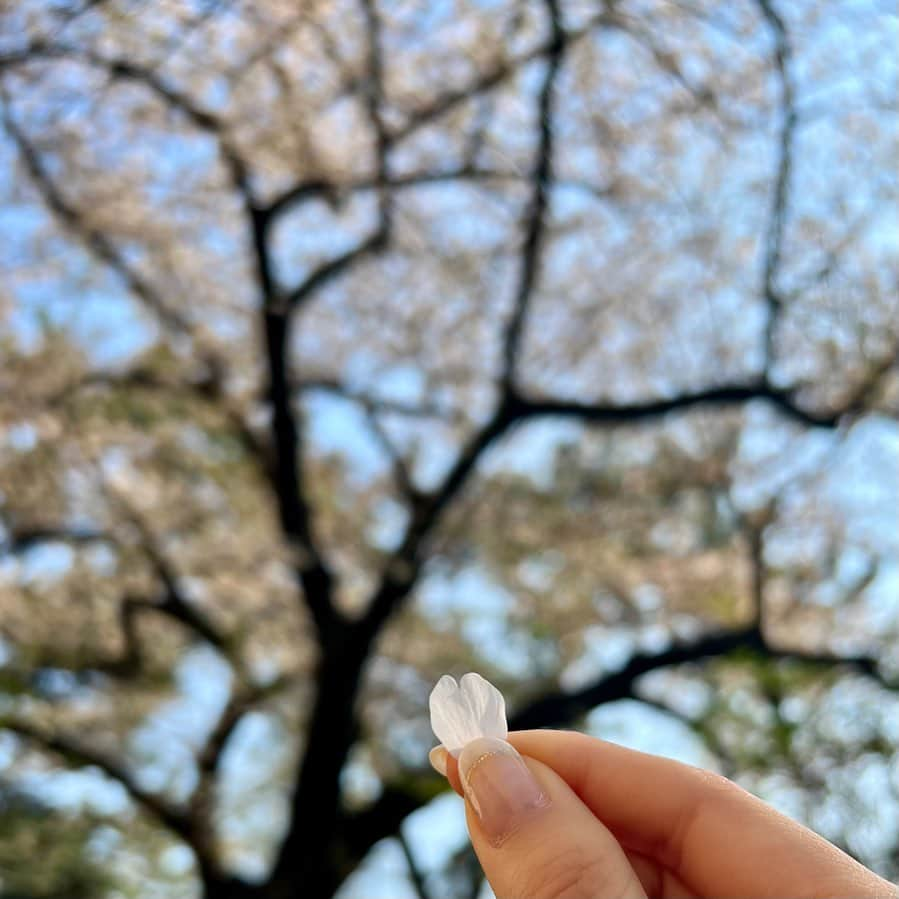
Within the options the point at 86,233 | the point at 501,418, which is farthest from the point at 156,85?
the point at 501,418

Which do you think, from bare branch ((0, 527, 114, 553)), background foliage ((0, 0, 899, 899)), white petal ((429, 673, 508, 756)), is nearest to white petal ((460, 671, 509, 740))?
white petal ((429, 673, 508, 756))

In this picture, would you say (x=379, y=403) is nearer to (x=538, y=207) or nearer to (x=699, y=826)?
(x=538, y=207)

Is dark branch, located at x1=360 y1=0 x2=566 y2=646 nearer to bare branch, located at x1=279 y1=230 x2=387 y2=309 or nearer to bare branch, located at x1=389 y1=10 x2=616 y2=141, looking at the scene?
bare branch, located at x1=389 y1=10 x2=616 y2=141

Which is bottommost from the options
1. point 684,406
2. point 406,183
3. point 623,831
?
point 684,406

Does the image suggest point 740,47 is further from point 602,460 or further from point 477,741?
point 477,741

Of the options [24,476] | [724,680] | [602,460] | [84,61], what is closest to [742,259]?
[602,460]

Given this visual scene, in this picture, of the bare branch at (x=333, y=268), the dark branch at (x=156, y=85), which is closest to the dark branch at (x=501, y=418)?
the bare branch at (x=333, y=268)
